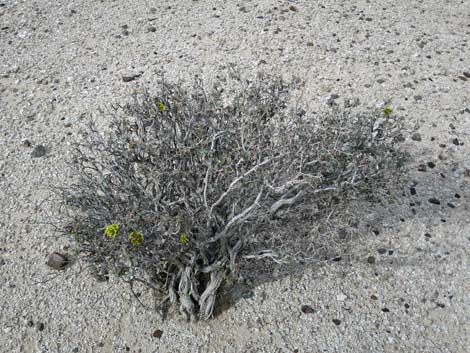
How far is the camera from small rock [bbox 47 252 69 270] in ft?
12.3

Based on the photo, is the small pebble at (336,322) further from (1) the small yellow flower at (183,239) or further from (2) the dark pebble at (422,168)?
(2) the dark pebble at (422,168)

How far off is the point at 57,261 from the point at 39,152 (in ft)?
4.21

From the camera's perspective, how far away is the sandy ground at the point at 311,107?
11.2 ft

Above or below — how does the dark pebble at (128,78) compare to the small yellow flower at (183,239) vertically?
below

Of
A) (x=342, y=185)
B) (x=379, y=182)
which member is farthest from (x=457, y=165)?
(x=342, y=185)

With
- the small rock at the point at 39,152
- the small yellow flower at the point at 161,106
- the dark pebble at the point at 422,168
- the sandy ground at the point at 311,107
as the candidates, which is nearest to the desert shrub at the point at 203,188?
the small yellow flower at the point at 161,106

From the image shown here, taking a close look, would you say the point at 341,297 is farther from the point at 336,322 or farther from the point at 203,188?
the point at 203,188

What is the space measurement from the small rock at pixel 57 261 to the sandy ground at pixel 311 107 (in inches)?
2.1

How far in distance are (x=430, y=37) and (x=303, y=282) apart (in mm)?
3694

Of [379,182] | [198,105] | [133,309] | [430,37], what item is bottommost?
[430,37]

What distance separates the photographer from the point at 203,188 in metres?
3.08

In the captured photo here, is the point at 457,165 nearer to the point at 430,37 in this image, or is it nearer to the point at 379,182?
the point at 379,182

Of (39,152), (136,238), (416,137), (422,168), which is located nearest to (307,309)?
(136,238)

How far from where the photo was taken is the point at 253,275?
3.66 metres
